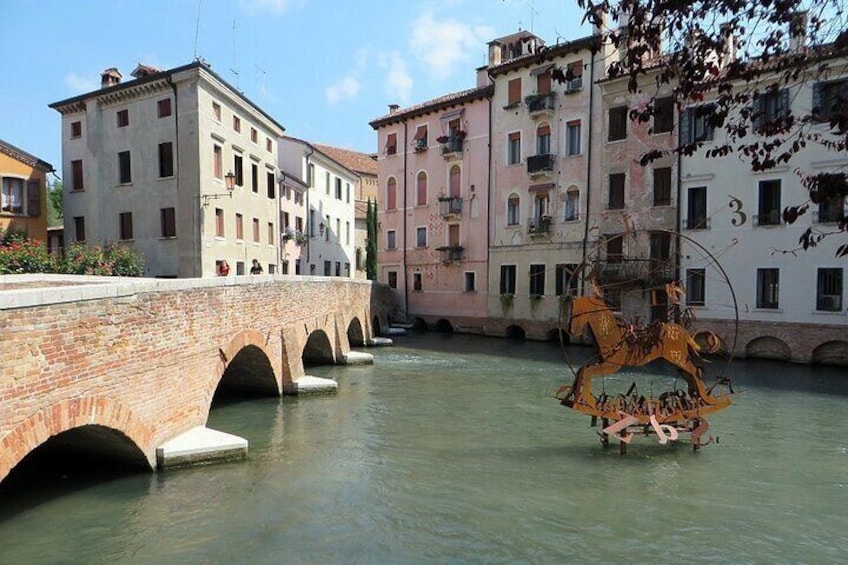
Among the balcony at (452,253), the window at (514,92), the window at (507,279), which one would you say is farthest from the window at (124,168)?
the window at (514,92)

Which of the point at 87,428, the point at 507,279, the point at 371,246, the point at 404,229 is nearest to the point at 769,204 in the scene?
the point at 507,279

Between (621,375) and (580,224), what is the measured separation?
10087mm

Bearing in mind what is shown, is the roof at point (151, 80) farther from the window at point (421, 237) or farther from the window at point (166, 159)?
the window at point (421, 237)

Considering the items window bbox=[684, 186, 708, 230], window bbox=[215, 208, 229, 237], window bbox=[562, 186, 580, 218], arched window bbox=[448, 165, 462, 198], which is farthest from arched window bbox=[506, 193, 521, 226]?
window bbox=[215, 208, 229, 237]

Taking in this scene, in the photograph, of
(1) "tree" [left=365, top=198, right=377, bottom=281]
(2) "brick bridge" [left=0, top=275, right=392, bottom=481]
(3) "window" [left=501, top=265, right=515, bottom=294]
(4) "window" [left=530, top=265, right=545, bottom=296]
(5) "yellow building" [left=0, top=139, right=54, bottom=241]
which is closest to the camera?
(2) "brick bridge" [left=0, top=275, right=392, bottom=481]

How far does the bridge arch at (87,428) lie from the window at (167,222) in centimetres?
1802

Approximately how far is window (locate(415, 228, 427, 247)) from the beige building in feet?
35.8

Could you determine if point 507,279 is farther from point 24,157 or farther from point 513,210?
point 24,157

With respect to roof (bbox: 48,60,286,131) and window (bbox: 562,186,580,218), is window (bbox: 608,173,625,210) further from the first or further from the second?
roof (bbox: 48,60,286,131)

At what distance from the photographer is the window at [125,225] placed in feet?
90.6

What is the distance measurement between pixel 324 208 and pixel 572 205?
20.0 meters

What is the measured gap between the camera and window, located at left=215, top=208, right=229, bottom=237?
2698 centimetres

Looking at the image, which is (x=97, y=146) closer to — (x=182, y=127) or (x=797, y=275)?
(x=182, y=127)

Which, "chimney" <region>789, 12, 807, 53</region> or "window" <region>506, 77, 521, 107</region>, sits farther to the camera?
"window" <region>506, 77, 521, 107</region>
